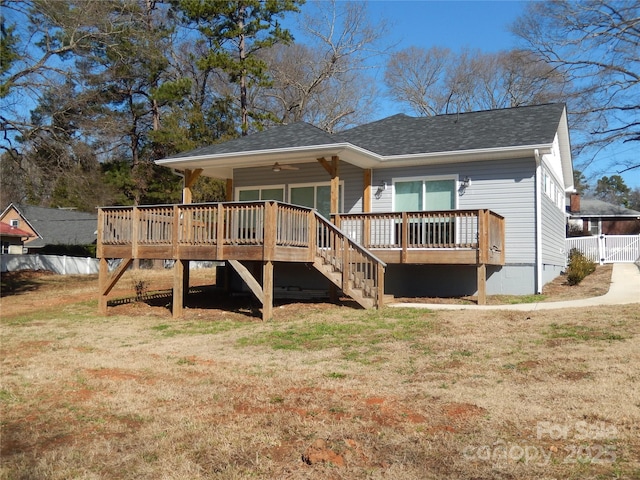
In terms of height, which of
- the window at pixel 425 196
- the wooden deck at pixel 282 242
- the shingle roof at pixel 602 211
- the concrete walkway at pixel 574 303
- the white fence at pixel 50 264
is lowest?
the concrete walkway at pixel 574 303

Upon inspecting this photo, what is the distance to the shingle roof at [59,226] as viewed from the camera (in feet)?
136

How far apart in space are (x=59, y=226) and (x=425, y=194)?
3471 centimetres

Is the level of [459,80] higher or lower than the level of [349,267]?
higher

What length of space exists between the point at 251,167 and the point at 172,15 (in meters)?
17.6

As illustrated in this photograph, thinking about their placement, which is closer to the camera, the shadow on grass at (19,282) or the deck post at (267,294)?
the deck post at (267,294)

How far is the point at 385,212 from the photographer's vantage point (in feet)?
46.9

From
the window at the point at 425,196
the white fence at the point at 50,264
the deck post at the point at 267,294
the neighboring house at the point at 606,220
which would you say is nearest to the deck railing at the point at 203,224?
the deck post at the point at 267,294

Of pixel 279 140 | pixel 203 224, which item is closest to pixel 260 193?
pixel 279 140

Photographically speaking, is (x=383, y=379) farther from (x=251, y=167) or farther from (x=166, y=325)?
(x=251, y=167)

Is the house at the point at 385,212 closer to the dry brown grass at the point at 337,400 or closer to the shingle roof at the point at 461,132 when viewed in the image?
the shingle roof at the point at 461,132

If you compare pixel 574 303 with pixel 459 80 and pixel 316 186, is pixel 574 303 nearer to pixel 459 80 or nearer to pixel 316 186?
pixel 316 186

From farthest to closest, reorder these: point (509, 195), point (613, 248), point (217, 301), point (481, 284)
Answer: point (613, 248) → point (217, 301) → point (509, 195) → point (481, 284)

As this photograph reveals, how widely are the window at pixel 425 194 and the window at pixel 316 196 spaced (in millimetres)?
1793

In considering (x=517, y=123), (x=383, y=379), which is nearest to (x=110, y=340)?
(x=383, y=379)
